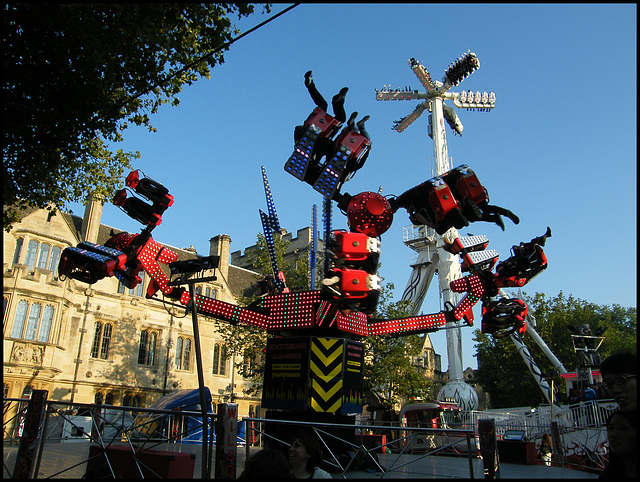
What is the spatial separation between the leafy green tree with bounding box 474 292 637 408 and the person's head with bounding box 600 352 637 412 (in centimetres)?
3709

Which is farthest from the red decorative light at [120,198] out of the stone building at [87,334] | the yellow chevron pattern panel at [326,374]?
the stone building at [87,334]

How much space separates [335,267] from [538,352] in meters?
37.9

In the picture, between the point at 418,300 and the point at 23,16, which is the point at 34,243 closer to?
the point at 23,16

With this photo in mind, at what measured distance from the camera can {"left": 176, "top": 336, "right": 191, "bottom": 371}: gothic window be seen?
36.3 m

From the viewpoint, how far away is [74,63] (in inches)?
414

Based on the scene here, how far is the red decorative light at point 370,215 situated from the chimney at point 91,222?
1068 inches

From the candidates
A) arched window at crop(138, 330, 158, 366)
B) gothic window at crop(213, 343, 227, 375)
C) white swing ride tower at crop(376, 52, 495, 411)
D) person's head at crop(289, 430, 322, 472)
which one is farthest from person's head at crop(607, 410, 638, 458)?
gothic window at crop(213, 343, 227, 375)

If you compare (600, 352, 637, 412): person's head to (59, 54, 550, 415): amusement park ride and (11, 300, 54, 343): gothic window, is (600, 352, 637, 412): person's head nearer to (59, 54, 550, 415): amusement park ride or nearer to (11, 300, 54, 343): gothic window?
(59, 54, 550, 415): amusement park ride

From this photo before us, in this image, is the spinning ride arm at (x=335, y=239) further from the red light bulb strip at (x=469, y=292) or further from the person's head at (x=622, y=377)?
the person's head at (x=622, y=377)

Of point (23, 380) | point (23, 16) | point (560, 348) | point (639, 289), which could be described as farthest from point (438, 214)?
point (560, 348)

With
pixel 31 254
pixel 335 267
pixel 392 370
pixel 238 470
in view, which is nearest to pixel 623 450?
pixel 335 267

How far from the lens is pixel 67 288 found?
29.8 meters

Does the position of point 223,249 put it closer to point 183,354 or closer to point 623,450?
point 183,354

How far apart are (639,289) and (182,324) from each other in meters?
37.4
